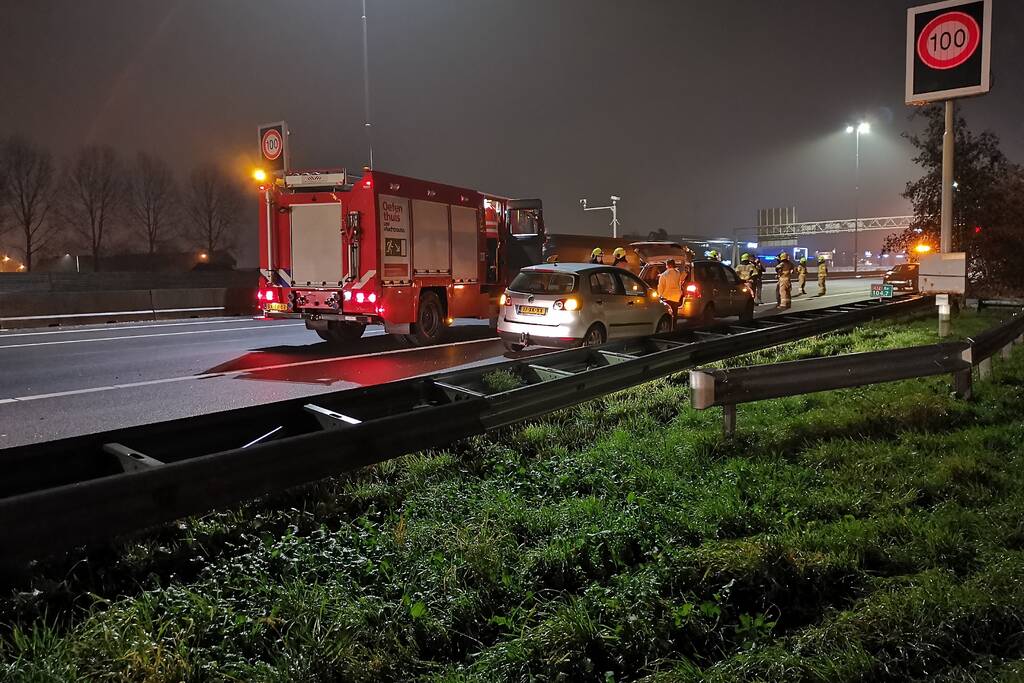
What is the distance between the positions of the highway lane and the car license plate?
3.45ft

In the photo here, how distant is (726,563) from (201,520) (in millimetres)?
2716

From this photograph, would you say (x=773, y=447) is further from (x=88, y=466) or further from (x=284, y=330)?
(x=284, y=330)

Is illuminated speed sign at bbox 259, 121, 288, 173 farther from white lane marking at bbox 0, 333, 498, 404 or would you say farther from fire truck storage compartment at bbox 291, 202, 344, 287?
white lane marking at bbox 0, 333, 498, 404

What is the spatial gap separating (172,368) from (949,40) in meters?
12.2

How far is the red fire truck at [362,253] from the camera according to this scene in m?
13.3

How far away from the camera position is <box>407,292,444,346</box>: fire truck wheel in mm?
14297

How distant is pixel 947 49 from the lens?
37.1 feet

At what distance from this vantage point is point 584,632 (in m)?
3.00

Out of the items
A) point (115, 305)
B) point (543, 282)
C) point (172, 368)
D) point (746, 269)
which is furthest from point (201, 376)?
point (746, 269)

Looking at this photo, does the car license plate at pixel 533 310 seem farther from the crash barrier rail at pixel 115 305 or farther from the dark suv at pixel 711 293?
the crash barrier rail at pixel 115 305

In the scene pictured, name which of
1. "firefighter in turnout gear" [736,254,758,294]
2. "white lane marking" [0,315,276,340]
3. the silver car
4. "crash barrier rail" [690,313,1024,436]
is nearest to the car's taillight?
the silver car

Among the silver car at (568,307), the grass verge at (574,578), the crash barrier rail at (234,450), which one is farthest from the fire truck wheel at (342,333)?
the grass verge at (574,578)

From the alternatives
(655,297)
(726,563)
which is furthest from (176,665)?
(655,297)

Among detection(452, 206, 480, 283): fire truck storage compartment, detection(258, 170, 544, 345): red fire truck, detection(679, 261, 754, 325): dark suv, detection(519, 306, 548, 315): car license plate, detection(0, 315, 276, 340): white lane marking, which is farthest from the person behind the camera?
detection(679, 261, 754, 325): dark suv
